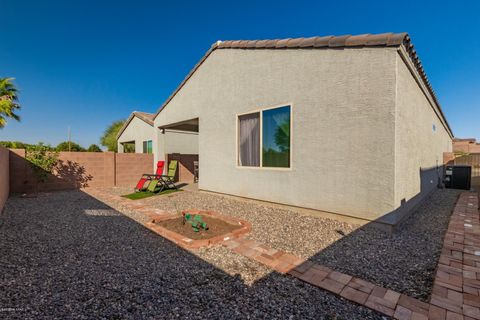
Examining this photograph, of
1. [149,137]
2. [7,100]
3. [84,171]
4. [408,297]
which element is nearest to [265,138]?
[408,297]

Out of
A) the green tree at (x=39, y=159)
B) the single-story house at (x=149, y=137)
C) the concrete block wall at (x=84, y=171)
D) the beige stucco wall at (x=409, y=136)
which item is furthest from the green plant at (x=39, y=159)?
the beige stucco wall at (x=409, y=136)

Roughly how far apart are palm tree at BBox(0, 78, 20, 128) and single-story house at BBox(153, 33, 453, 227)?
1245cm

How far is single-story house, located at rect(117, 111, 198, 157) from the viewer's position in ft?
Answer: 42.7

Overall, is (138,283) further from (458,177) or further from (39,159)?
(458,177)

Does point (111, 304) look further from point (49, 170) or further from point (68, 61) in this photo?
point (68, 61)

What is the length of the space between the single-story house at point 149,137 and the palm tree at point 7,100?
19.8ft

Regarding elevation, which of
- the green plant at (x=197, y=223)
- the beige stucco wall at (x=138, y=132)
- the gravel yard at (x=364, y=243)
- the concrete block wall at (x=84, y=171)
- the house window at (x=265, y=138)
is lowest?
the gravel yard at (x=364, y=243)

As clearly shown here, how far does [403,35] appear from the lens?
393 cm

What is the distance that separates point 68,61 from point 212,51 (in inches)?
399

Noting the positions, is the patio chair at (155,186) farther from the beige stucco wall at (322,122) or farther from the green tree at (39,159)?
the green tree at (39,159)

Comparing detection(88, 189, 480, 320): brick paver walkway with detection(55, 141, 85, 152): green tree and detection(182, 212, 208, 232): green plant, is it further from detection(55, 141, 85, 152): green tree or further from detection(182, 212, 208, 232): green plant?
detection(55, 141, 85, 152): green tree

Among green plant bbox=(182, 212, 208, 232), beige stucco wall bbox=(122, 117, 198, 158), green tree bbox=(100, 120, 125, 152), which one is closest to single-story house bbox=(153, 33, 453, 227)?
green plant bbox=(182, 212, 208, 232)

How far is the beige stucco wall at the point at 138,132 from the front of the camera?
14.3m

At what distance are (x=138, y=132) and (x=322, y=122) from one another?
45.5ft
